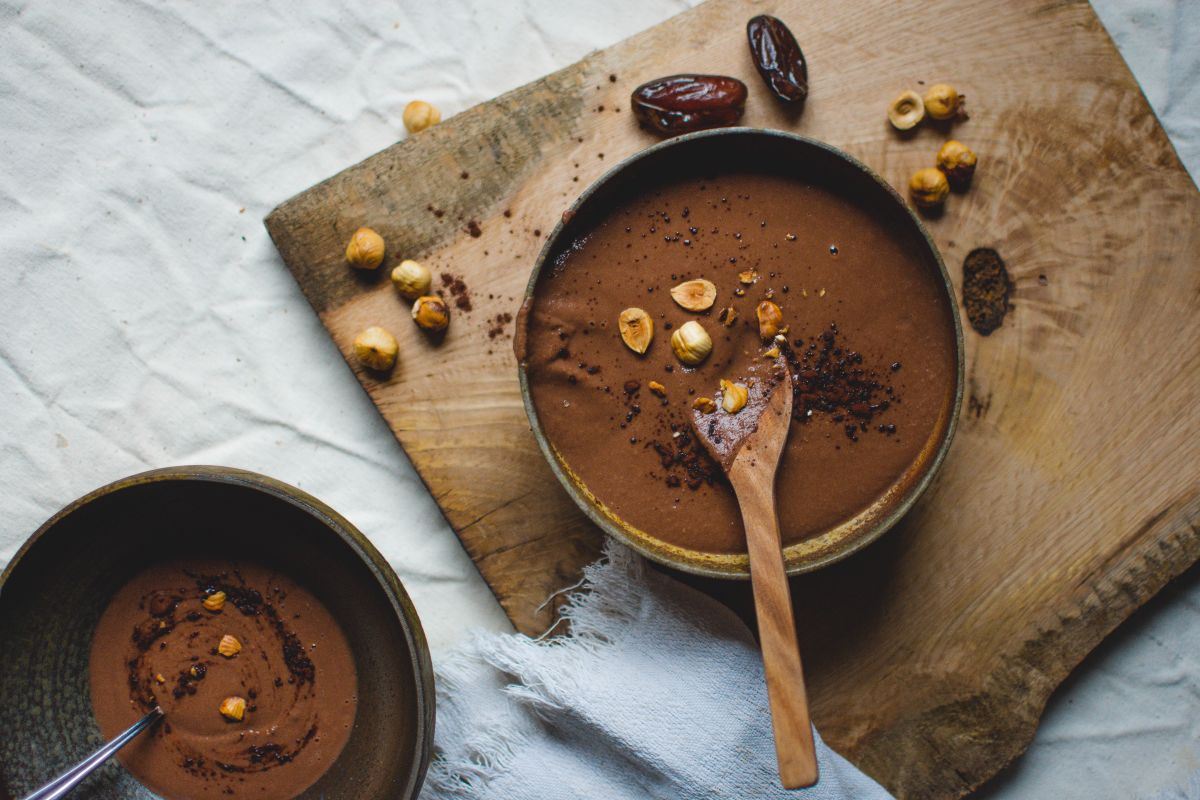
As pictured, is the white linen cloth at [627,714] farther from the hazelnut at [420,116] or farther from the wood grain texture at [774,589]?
the hazelnut at [420,116]

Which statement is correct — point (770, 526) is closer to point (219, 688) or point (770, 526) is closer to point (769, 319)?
point (769, 319)

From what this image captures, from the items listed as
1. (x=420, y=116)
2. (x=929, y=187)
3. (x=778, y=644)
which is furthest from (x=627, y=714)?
(x=420, y=116)

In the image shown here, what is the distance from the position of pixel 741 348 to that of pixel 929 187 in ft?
1.38

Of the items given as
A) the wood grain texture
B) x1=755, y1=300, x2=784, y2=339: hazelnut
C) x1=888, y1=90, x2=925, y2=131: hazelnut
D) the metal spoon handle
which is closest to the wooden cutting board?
x1=888, y1=90, x2=925, y2=131: hazelnut

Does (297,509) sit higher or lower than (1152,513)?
higher

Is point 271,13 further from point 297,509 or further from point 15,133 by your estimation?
point 297,509

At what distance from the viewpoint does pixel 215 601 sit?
1.33 m

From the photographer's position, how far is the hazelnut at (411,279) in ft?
4.46

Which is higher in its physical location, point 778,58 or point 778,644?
point 778,58

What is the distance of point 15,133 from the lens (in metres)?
1.49

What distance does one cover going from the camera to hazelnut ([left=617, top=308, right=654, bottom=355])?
123cm

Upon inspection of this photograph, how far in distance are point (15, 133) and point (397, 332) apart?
788 millimetres

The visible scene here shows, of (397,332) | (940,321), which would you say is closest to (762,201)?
(940,321)

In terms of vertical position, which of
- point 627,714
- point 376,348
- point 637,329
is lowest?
point 627,714
